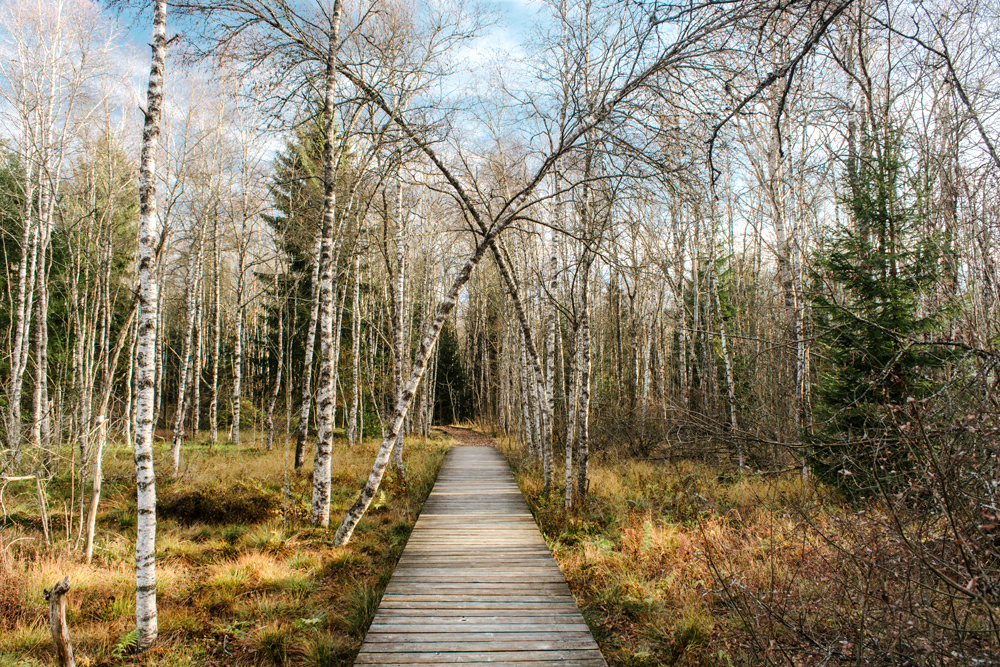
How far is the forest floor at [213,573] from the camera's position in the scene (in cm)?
409

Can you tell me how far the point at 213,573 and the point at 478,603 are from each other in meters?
3.38

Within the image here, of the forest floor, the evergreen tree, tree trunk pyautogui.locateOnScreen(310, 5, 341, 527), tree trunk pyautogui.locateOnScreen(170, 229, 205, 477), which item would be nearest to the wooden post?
the forest floor

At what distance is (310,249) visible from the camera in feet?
39.4

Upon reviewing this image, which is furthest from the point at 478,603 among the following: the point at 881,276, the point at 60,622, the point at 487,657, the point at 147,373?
the point at 881,276

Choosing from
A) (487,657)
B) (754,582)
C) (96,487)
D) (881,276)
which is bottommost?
(487,657)

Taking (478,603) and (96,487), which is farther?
(96,487)

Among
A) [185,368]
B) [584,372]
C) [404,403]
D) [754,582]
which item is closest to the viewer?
[754,582]

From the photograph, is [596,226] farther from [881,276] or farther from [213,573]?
[213,573]

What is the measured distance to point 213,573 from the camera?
5648mm

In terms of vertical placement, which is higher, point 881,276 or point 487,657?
point 881,276

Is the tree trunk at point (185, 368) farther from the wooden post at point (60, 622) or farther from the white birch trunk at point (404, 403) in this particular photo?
the wooden post at point (60, 622)

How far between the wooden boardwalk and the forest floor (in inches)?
16.2

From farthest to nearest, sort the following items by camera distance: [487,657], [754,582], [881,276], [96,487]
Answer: [881,276]
[96,487]
[754,582]
[487,657]

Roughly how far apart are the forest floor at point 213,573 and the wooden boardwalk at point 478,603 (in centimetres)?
41
